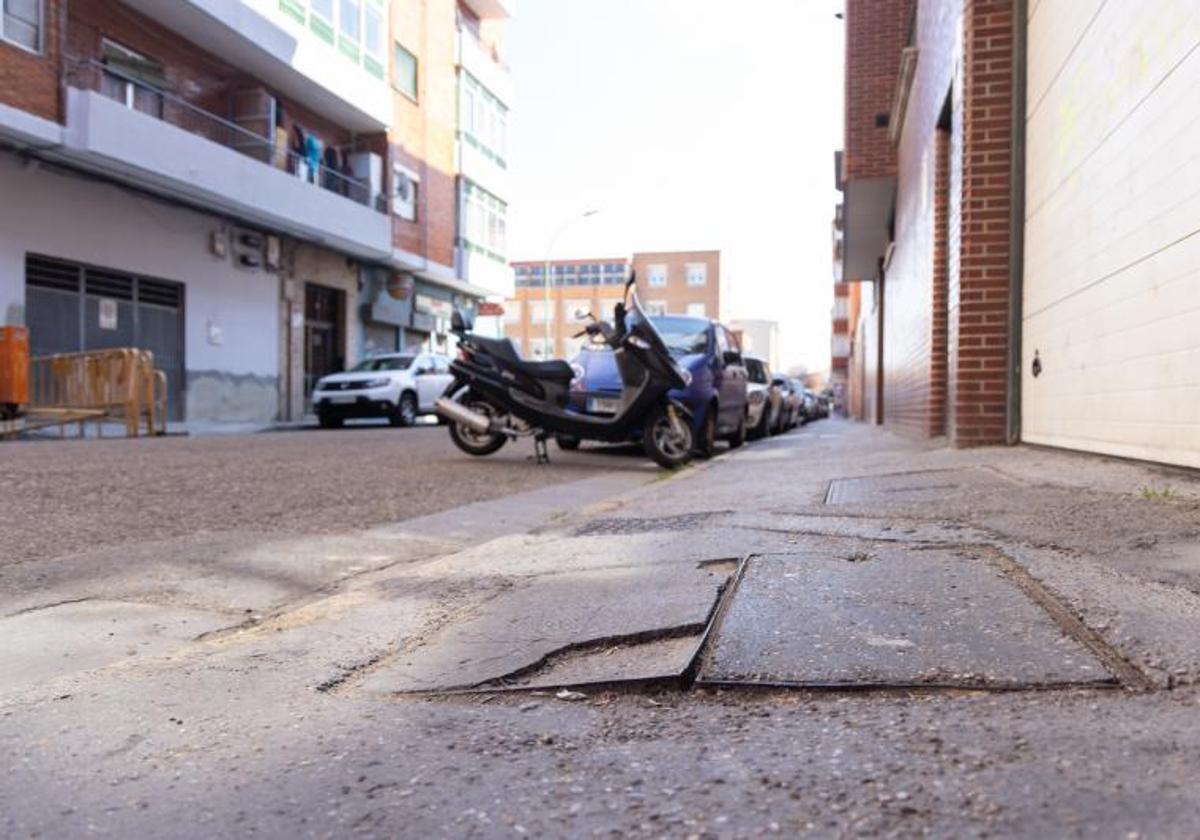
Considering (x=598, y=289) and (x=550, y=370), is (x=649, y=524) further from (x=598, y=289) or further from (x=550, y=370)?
(x=598, y=289)

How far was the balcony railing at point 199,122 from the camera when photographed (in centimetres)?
1528

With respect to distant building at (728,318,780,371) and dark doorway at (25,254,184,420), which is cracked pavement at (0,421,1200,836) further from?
distant building at (728,318,780,371)

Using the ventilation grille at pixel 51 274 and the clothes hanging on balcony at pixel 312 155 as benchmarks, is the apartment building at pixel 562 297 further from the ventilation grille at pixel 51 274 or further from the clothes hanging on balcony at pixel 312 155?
the ventilation grille at pixel 51 274

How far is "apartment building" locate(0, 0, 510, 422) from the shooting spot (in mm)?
14570

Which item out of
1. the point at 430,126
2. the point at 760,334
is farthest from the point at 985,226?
the point at 760,334

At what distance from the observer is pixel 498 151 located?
3275cm

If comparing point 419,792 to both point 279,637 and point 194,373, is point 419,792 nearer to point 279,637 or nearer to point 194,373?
point 279,637

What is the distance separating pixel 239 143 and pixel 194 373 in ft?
15.9

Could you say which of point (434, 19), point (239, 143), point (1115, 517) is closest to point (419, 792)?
point (1115, 517)

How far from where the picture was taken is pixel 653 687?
208 cm

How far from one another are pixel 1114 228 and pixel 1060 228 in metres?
0.90

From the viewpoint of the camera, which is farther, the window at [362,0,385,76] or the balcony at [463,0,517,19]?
the balcony at [463,0,517,19]

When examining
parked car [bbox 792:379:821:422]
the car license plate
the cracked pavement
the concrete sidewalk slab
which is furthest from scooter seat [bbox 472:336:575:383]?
parked car [bbox 792:379:821:422]

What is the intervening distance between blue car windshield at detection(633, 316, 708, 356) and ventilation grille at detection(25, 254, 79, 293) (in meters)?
10.6
